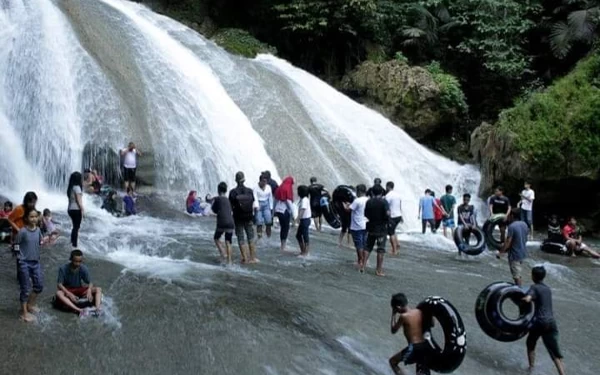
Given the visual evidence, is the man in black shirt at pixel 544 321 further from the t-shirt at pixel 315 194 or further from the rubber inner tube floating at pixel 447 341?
the t-shirt at pixel 315 194

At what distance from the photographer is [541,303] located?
7859 mm

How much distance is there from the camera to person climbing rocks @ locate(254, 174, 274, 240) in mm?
13268

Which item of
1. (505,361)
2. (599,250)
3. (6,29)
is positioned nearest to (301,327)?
(505,361)

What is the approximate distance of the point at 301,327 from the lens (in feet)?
26.8

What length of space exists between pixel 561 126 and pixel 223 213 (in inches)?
506

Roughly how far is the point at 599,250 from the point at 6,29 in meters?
17.0

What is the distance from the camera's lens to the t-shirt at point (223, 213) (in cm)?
1112

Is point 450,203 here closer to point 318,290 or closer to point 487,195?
point 487,195

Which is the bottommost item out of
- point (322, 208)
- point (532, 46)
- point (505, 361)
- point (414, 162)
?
point (505, 361)

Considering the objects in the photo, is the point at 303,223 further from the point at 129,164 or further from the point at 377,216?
the point at 129,164

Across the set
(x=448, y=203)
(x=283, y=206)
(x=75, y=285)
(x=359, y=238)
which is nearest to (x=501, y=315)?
(x=359, y=238)

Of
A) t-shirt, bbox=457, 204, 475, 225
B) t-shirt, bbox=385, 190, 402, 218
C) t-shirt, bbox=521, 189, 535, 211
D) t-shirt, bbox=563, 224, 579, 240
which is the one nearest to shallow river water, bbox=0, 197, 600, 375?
t-shirt, bbox=385, 190, 402, 218

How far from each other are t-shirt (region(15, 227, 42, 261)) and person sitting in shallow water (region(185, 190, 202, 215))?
25.5 ft

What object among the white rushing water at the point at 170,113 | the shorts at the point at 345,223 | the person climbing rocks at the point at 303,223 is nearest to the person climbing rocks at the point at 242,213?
the person climbing rocks at the point at 303,223
